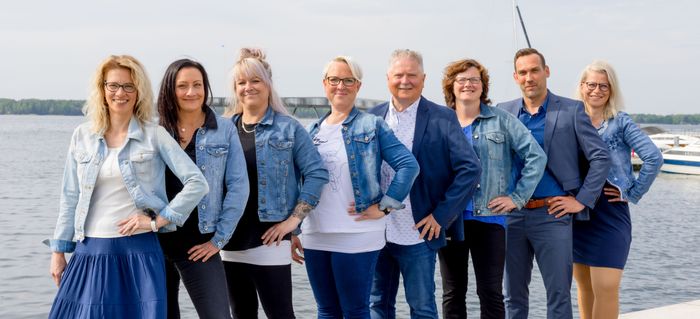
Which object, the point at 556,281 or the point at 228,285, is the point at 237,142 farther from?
the point at 556,281

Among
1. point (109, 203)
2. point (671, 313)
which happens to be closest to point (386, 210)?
point (109, 203)

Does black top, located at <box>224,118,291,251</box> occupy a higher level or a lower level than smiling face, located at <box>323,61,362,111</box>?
lower

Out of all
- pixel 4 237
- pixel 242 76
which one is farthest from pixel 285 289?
pixel 4 237

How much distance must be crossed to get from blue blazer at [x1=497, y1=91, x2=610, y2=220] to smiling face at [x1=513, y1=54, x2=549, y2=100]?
0.14 meters

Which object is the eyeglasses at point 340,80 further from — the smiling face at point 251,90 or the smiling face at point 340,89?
the smiling face at point 251,90

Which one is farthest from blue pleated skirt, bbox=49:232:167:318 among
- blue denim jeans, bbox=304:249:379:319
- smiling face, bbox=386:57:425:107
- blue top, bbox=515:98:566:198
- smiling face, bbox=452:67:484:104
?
blue top, bbox=515:98:566:198

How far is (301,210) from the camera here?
3.48m

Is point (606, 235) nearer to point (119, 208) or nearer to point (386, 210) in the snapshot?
point (386, 210)

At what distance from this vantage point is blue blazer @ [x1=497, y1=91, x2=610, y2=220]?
13.5 feet

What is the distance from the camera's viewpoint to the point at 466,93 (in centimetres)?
410

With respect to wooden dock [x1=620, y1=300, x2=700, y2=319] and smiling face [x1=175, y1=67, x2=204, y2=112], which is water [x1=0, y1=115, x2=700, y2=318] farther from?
wooden dock [x1=620, y1=300, x2=700, y2=319]

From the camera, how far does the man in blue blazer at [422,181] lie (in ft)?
12.4

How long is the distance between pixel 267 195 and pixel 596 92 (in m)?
2.13

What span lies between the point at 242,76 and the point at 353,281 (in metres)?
1.10
